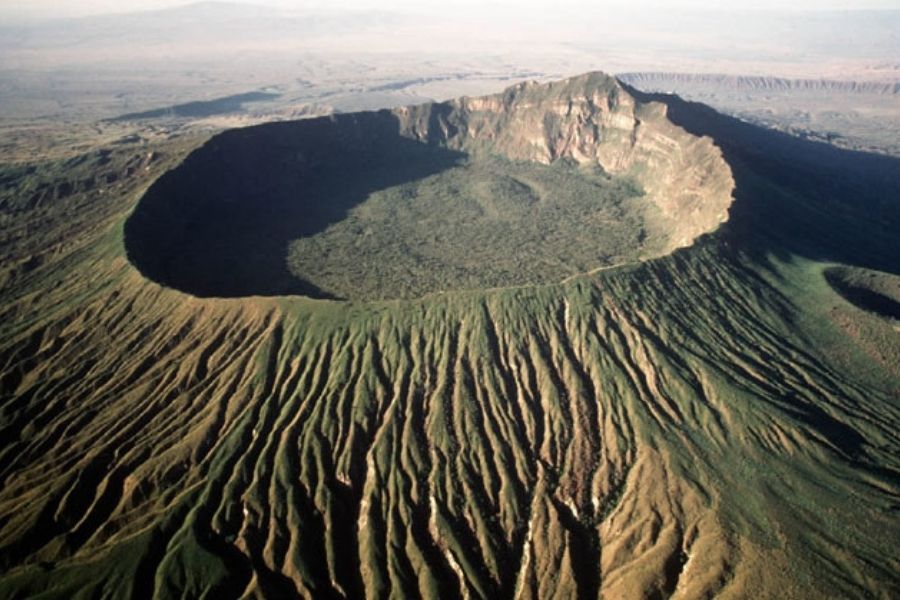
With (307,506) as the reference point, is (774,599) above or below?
above

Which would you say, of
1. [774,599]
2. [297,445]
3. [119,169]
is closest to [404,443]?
[297,445]

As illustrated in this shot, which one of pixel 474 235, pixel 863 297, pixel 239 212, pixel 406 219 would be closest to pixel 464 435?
pixel 474 235

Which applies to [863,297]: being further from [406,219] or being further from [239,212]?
[239,212]

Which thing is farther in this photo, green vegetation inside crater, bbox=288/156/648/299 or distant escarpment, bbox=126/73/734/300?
green vegetation inside crater, bbox=288/156/648/299

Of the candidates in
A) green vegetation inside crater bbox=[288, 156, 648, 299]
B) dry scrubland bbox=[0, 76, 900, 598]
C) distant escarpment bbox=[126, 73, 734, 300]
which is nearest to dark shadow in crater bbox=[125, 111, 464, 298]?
distant escarpment bbox=[126, 73, 734, 300]

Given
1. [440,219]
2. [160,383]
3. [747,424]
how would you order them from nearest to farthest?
[747,424] → [160,383] → [440,219]

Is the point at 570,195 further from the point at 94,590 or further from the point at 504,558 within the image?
the point at 94,590

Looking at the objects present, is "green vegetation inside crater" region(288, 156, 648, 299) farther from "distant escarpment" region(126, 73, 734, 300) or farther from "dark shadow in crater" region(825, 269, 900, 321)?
"dark shadow in crater" region(825, 269, 900, 321)
